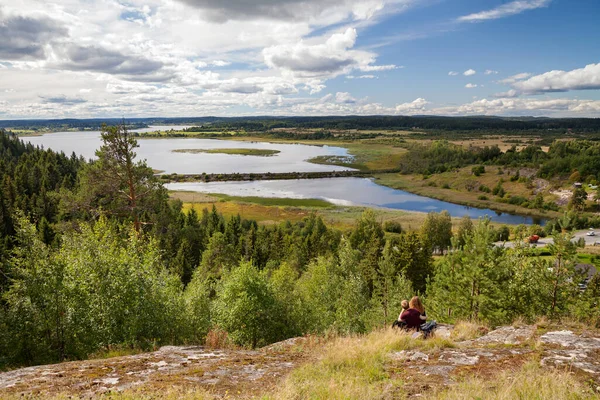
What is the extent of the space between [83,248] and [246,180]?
426ft

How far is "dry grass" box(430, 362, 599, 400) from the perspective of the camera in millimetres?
6043

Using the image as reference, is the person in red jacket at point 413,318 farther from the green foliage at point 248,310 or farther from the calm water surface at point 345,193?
the calm water surface at point 345,193

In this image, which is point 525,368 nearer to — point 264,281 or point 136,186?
point 264,281

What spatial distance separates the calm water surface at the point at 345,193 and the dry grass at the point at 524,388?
98.3 m

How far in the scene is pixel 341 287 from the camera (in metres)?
30.1

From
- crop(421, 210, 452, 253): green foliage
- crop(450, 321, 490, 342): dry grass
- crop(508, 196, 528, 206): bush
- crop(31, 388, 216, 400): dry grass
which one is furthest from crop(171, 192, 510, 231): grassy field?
crop(31, 388, 216, 400): dry grass

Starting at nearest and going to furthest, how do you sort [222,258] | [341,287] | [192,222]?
[341,287], [222,258], [192,222]

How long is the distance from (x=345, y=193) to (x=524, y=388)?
115m

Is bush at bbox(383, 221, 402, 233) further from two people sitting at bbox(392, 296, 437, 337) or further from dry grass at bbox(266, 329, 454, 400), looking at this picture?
dry grass at bbox(266, 329, 454, 400)

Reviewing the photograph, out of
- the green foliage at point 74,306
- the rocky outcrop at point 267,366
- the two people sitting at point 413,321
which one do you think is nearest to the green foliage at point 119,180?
the green foliage at point 74,306

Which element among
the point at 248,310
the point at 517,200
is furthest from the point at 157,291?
the point at 517,200

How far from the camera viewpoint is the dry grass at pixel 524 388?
19.8ft

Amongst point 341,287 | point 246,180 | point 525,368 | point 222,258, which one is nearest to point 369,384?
point 525,368

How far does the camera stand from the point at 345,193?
12100 cm
